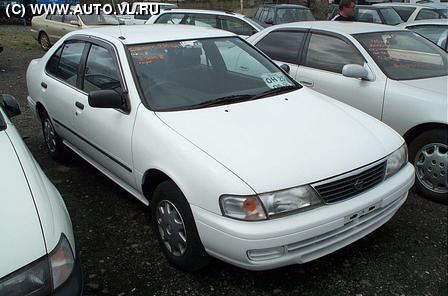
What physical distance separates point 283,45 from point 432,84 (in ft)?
5.99

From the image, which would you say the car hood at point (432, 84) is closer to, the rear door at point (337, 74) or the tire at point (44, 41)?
the rear door at point (337, 74)

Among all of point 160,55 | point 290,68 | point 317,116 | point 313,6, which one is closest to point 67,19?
point 290,68

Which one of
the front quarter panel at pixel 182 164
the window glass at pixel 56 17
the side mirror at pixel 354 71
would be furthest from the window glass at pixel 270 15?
the front quarter panel at pixel 182 164

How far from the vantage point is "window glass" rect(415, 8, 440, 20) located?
1006cm

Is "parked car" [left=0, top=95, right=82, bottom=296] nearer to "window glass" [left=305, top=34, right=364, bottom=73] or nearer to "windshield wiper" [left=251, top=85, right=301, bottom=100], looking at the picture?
"windshield wiper" [left=251, top=85, right=301, bottom=100]

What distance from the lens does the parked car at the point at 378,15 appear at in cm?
1006

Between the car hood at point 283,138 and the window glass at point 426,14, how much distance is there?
8.34m

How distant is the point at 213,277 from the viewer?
8.91 ft

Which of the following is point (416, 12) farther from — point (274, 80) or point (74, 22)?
point (74, 22)

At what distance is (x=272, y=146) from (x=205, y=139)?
416 mm

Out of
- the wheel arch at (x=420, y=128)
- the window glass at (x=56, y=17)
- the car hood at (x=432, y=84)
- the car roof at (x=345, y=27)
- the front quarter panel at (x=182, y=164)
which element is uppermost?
the car roof at (x=345, y=27)

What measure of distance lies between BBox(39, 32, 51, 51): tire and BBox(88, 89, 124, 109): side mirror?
405 inches

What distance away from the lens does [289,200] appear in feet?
7.59

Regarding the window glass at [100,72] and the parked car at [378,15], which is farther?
the parked car at [378,15]
